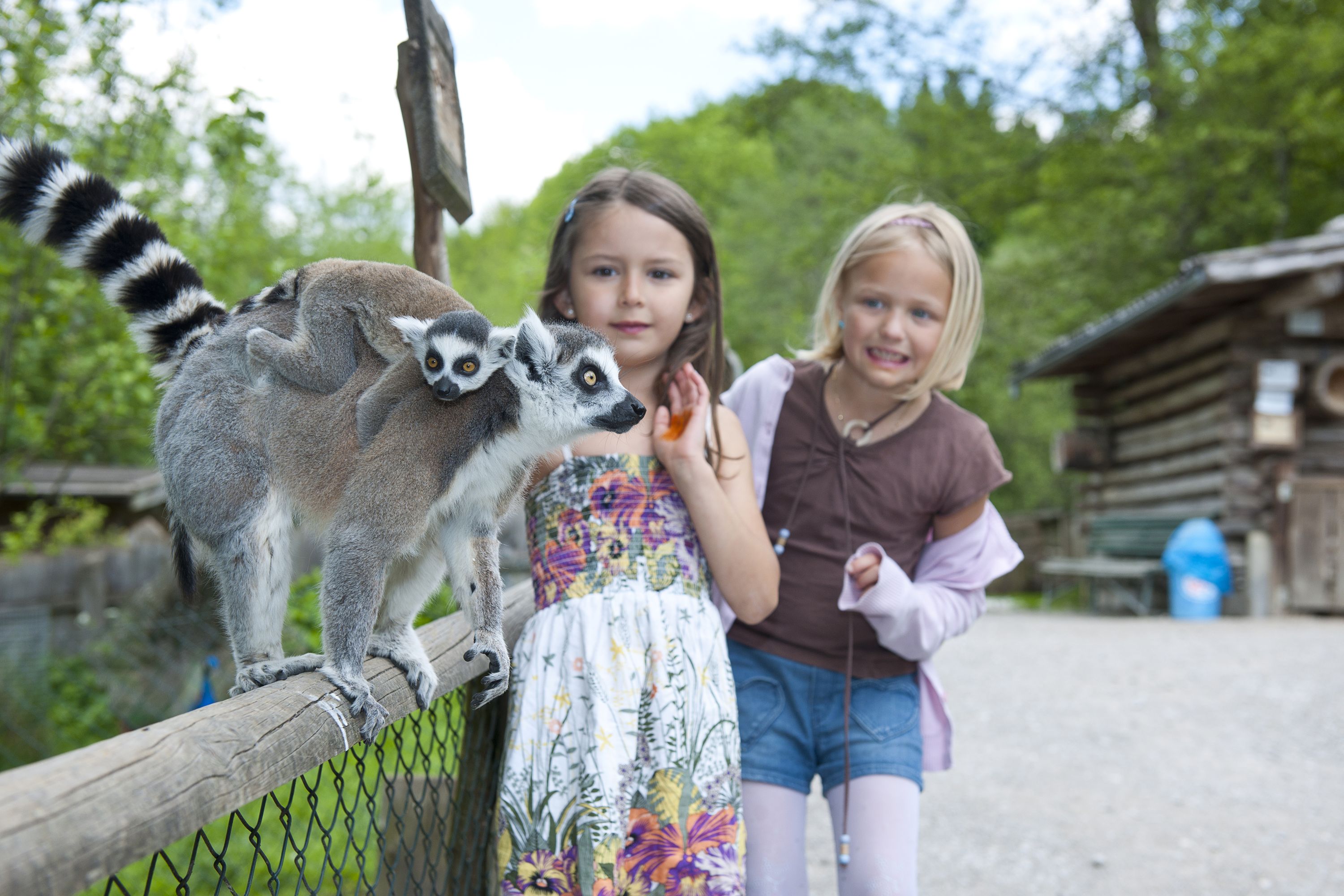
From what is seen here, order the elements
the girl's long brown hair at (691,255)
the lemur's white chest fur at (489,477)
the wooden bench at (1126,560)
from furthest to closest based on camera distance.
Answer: the wooden bench at (1126,560), the girl's long brown hair at (691,255), the lemur's white chest fur at (489,477)

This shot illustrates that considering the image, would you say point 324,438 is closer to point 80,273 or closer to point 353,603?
point 353,603

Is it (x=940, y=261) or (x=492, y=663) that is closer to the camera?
(x=492, y=663)

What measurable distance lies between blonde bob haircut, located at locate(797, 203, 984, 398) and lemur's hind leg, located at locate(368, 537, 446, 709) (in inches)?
50.8

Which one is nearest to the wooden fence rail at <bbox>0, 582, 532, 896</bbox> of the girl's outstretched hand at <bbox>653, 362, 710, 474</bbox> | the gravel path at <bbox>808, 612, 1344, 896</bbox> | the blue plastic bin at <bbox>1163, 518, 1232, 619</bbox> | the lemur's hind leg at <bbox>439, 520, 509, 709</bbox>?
the lemur's hind leg at <bbox>439, 520, 509, 709</bbox>

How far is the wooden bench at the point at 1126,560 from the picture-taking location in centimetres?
1090

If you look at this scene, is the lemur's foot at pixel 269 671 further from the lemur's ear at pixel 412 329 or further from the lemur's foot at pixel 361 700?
the lemur's ear at pixel 412 329

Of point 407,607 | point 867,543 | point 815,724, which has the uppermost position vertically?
point 867,543

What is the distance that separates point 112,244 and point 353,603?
791 millimetres

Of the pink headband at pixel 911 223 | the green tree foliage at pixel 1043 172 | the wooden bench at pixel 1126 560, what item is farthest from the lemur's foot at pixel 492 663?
the wooden bench at pixel 1126 560

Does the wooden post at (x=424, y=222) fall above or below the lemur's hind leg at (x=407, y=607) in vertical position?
above

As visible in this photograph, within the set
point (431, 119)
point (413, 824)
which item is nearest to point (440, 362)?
point (431, 119)

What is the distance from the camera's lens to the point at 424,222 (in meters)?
2.30

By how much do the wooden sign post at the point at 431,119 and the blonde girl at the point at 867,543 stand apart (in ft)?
2.96

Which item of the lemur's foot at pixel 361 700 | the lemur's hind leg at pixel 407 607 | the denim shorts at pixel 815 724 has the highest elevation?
the lemur's hind leg at pixel 407 607
